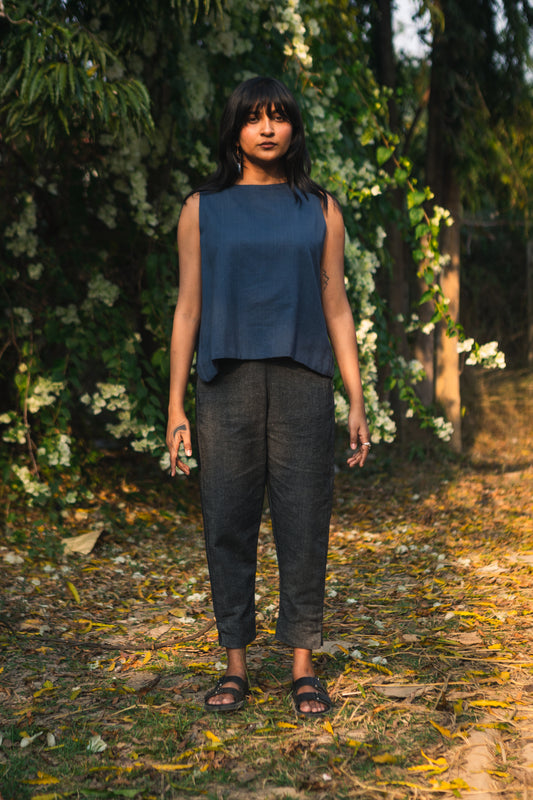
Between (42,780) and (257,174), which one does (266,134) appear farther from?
(42,780)

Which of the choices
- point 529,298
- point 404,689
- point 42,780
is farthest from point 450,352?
point 42,780

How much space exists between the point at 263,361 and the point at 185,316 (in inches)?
10.3

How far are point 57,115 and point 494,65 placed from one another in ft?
12.8

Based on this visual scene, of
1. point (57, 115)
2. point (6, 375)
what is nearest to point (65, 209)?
point (6, 375)

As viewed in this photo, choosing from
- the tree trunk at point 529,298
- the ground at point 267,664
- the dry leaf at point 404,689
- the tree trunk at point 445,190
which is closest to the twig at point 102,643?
the ground at point 267,664

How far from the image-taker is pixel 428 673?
242cm

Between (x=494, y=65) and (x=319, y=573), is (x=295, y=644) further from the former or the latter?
(x=494, y=65)

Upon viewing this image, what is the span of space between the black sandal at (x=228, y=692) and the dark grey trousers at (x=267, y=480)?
10 centimetres

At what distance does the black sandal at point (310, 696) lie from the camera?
7.05ft

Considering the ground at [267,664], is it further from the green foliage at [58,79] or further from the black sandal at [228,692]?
the green foliage at [58,79]

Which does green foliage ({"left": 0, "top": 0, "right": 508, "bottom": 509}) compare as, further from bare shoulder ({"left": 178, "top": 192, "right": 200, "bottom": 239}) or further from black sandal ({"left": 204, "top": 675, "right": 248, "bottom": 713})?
black sandal ({"left": 204, "top": 675, "right": 248, "bottom": 713})

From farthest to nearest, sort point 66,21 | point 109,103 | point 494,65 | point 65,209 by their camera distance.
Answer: point 494,65 < point 65,209 < point 66,21 < point 109,103

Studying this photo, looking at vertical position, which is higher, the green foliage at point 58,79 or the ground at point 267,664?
the green foliage at point 58,79

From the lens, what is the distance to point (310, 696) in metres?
2.18
